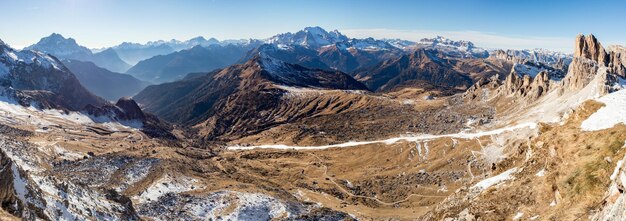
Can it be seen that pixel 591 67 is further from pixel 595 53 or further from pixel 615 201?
pixel 615 201

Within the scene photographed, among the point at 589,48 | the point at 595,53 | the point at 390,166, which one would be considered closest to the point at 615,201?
the point at 390,166

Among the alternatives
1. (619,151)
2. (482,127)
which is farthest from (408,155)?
(619,151)

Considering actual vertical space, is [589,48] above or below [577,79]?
above

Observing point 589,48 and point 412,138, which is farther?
point 589,48

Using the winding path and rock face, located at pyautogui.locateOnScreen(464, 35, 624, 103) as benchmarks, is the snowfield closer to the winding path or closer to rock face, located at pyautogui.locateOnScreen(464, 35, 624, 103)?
rock face, located at pyautogui.locateOnScreen(464, 35, 624, 103)

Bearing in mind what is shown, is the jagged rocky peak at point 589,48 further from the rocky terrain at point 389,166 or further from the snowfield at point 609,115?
the snowfield at point 609,115

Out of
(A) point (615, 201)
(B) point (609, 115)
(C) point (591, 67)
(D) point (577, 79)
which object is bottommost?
(D) point (577, 79)

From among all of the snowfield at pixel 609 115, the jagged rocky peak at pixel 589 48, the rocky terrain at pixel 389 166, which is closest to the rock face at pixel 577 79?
the jagged rocky peak at pixel 589 48

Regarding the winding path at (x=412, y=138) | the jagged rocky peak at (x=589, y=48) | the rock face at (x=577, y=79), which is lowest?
the winding path at (x=412, y=138)

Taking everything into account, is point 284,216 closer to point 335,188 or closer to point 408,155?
point 335,188
